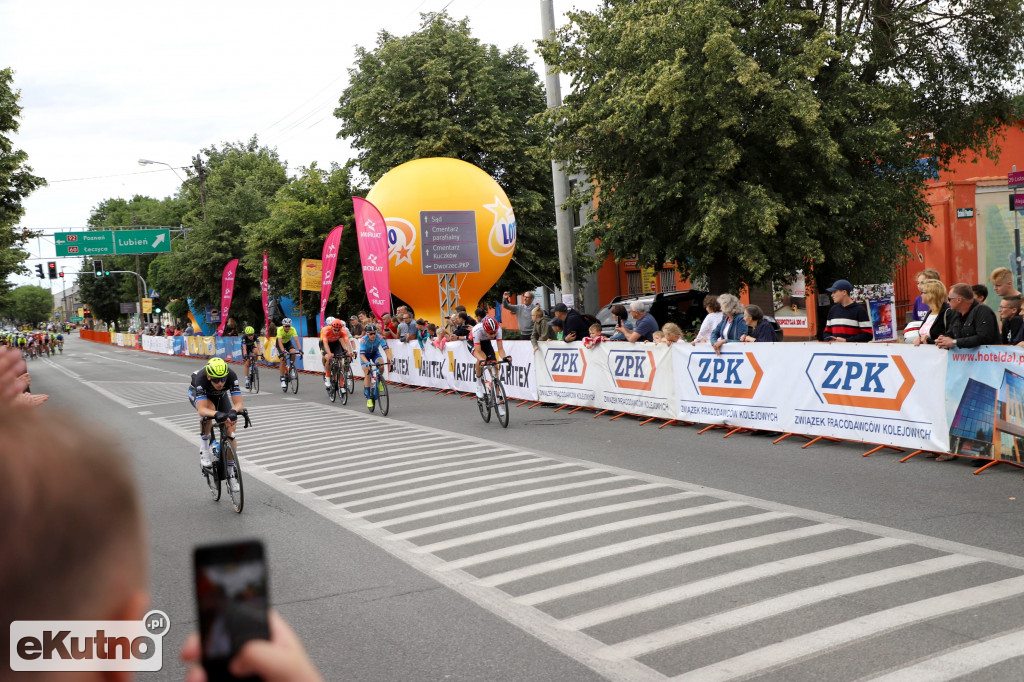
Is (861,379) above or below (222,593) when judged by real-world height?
below

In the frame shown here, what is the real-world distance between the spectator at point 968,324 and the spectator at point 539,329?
30.9ft

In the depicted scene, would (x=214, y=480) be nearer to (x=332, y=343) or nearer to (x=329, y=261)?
(x=332, y=343)

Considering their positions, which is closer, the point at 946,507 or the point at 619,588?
the point at 619,588

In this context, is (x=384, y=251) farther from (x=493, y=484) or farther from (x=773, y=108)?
(x=493, y=484)

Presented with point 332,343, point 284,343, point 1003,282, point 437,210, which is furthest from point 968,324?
point 437,210

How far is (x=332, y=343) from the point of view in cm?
2197

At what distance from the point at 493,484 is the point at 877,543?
14.7 ft

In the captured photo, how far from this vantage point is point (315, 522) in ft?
30.0

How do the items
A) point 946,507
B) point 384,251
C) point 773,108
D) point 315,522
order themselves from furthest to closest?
point 384,251 → point 773,108 → point 315,522 → point 946,507

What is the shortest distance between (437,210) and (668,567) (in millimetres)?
23786

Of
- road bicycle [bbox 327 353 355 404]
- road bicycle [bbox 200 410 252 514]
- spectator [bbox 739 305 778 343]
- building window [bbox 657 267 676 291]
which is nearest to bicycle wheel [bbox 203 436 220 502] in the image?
road bicycle [bbox 200 410 252 514]

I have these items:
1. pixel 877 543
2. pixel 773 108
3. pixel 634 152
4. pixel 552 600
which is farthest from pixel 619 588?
pixel 634 152

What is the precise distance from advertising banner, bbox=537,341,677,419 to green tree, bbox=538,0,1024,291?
4.22 meters

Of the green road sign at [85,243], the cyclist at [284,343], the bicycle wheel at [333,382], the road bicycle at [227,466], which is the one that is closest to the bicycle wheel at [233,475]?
the road bicycle at [227,466]
